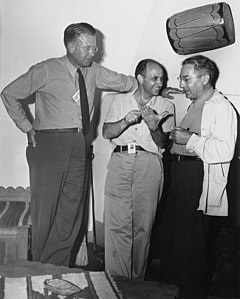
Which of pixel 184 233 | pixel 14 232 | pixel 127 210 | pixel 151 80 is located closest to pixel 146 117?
pixel 151 80

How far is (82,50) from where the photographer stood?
196 centimetres

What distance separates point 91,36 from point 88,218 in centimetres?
68

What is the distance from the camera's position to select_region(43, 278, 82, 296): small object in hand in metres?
1.60

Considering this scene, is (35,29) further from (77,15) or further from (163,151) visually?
(163,151)

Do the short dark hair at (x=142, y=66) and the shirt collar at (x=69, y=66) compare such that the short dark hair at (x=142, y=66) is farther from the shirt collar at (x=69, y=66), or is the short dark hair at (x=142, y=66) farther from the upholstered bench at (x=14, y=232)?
the upholstered bench at (x=14, y=232)

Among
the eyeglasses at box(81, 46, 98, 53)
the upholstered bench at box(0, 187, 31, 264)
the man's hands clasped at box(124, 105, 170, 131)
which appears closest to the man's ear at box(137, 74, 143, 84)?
the man's hands clasped at box(124, 105, 170, 131)

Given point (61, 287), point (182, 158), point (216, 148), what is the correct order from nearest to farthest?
point (61, 287) → point (216, 148) → point (182, 158)

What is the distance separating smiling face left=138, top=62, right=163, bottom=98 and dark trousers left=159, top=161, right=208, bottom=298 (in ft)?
0.93

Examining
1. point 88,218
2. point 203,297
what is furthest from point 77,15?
point 203,297

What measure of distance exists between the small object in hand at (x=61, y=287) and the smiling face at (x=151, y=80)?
80 cm

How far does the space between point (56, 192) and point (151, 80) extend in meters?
0.55

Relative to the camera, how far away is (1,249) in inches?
78.3

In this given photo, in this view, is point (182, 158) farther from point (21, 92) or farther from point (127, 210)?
point (21, 92)

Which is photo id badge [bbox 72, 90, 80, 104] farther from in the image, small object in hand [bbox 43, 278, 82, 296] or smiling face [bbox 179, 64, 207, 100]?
small object in hand [bbox 43, 278, 82, 296]
